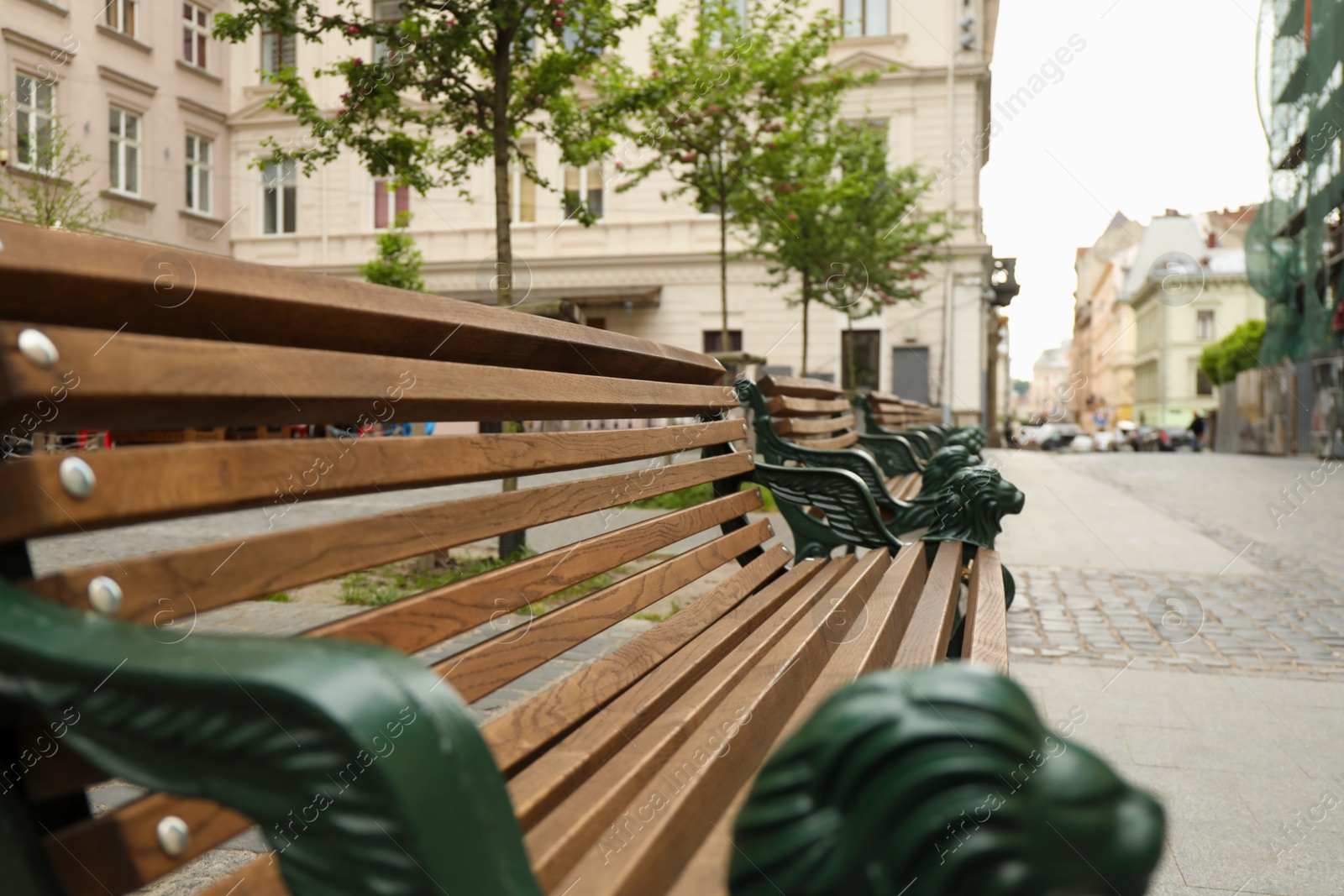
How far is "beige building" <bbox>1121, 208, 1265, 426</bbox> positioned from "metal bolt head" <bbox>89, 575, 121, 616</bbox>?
191 feet

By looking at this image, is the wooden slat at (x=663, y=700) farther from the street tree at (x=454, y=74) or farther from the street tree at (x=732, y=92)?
the street tree at (x=732, y=92)

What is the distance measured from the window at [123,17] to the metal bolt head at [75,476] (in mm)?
17813

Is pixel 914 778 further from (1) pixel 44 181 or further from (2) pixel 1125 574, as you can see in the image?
(1) pixel 44 181

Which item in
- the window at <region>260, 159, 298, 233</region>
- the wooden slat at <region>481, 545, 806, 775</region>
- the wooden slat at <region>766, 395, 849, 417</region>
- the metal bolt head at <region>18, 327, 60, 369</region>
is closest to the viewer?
the metal bolt head at <region>18, 327, 60, 369</region>

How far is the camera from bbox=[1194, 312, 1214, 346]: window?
202 feet

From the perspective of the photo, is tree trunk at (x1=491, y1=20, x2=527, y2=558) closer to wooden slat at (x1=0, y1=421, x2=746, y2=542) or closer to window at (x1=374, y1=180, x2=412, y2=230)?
wooden slat at (x1=0, y1=421, x2=746, y2=542)

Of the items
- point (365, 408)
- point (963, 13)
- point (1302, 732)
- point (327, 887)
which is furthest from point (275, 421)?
point (963, 13)

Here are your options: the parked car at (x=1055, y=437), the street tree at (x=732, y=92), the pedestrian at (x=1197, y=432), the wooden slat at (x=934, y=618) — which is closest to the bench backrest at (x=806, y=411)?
the wooden slat at (x=934, y=618)

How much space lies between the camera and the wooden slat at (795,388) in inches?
151

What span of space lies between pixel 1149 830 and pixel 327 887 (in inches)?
21.7

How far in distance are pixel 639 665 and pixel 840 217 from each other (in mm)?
15772

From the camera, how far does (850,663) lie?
1.55m

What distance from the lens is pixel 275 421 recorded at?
108 centimetres

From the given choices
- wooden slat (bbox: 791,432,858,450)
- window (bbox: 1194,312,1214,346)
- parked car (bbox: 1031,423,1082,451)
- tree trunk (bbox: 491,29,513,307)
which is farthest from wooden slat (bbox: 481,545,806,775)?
window (bbox: 1194,312,1214,346)
